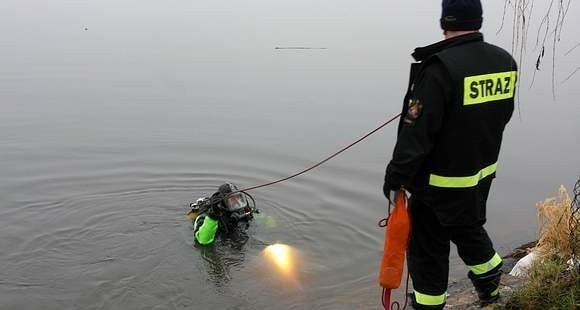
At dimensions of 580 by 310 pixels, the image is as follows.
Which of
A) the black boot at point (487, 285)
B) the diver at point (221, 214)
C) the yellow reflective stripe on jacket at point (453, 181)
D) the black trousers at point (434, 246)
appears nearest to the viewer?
the yellow reflective stripe on jacket at point (453, 181)

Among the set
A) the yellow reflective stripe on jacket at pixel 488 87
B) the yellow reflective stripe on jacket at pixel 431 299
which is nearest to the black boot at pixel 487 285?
the yellow reflective stripe on jacket at pixel 431 299

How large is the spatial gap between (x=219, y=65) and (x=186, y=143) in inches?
233

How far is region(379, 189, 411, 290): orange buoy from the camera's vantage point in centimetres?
330

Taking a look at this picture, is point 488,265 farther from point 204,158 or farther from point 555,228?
point 204,158

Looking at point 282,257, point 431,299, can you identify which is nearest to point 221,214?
point 282,257

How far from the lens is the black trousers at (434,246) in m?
Answer: 3.41

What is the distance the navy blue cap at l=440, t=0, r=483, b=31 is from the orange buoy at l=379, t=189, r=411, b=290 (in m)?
A: 0.99


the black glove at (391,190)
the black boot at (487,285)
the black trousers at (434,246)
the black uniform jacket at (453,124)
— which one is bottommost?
the black boot at (487,285)

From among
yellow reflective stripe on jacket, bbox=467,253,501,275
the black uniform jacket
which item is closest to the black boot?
yellow reflective stripe on jacket, bbox=467,253,501,275

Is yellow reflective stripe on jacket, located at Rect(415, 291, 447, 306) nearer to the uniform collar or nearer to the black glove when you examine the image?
the black glove

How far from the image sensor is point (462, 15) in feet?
10.2

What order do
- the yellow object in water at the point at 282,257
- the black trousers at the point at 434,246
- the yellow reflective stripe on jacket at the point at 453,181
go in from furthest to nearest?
the yellow object in water at the point at 282,257
the black trousers at the point at 434,246
the yellow reflective stripe on jacket at the point at 453,181

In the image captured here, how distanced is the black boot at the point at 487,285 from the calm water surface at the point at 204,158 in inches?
74.2

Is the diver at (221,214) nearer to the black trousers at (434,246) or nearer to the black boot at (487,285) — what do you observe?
the black trousers at (434,246)
